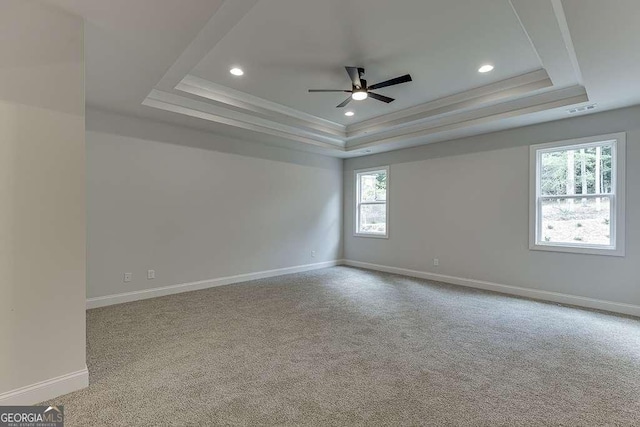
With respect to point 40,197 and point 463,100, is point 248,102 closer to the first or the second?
point 40,197

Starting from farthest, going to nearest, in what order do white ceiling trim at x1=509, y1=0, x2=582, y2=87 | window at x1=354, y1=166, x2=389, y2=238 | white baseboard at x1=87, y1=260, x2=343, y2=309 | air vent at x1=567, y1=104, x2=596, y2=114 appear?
1. window at x1=354, y1=166, x2=389, y2=238
2. white baseboard at x1=87, y1=260, x2=343, y2=309
3. air vent at x1=567, y1=104, x2=596, y2=114
4. white ceiling trim at x1=509, y1=0, x2=582, y2=87

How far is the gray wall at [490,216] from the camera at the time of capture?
12.9ft

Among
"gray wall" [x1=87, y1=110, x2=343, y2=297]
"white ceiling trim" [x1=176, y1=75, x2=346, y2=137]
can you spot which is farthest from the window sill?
"gray wall" [x1=87, y1=110, x2=343, y2=297]

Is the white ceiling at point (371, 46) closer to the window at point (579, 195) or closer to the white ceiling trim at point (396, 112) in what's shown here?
the white ceiling trim at point (396, 112)

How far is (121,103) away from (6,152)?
227cm

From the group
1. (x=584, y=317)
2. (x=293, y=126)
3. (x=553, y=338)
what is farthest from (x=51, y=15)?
(x=584, y=317)

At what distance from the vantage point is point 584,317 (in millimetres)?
3709

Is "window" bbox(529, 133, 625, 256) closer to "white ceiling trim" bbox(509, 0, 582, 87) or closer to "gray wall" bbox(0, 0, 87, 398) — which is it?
"white ceiling trim" bbox(509, 0, 582, 87)

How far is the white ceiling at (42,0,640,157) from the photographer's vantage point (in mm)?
2266

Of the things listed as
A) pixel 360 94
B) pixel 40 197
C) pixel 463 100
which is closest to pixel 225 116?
pixel 360 94

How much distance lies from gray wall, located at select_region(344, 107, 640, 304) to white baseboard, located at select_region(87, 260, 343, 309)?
6.53 ft

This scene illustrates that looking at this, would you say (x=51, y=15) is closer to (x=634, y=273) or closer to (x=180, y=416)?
(x=180, y=416)

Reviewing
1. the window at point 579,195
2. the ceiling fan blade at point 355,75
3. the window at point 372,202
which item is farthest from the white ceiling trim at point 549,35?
the window at point 372,202

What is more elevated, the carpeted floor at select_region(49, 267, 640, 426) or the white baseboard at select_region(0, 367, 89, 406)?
the white baseboard at select_region(0, 367, 89, 406)
